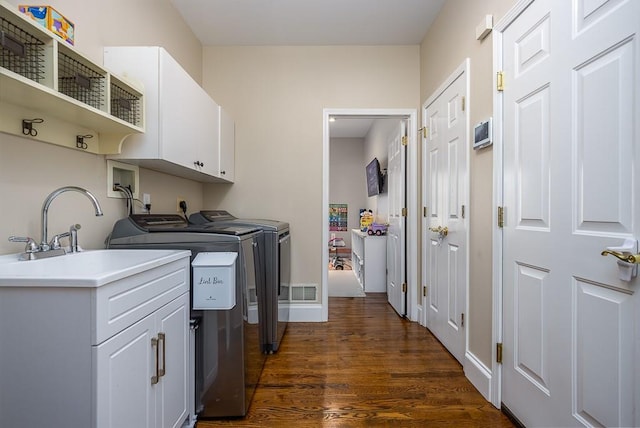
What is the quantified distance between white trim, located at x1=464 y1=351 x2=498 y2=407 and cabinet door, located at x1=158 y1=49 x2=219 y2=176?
2.23 metres

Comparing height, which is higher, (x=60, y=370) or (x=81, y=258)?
(x=81, y=258)

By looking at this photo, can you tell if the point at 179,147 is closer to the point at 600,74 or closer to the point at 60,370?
the point at 60,370

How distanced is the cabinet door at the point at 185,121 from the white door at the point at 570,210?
1889 millimetres

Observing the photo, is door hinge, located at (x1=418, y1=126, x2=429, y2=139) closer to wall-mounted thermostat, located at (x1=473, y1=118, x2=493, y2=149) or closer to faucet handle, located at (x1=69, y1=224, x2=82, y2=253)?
wall-mounted thermostat, located at (x1=473, y1=118, x2=493, y2=149)

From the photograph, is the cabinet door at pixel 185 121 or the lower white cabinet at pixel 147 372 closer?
the lower white cabinet at pixel 147 372

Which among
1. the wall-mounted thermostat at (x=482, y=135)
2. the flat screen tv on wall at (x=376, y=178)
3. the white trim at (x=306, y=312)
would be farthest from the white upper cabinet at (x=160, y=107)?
the flat screen tv on wall at (x=376, y=178)

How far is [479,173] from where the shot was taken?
1.88 metres

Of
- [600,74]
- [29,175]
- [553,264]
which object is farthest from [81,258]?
[600,74]

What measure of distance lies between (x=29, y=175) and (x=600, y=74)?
7.41 feet

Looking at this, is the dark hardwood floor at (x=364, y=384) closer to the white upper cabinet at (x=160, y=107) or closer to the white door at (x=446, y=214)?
the white door at (x=446, y=214)

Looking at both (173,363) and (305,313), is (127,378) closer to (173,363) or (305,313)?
(173,363)

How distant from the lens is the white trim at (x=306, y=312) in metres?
3.03

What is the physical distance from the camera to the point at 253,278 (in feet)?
6.05

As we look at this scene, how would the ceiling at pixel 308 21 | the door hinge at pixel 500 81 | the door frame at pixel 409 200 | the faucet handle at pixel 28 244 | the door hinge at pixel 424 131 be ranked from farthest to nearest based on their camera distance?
the door frame at pixel 409 200 < the door hinge at pixel 424 131 < the ceiling at pixel 308 21 < the door hinge at pixel 500 81 < the faucet handle at pixel 28 244
